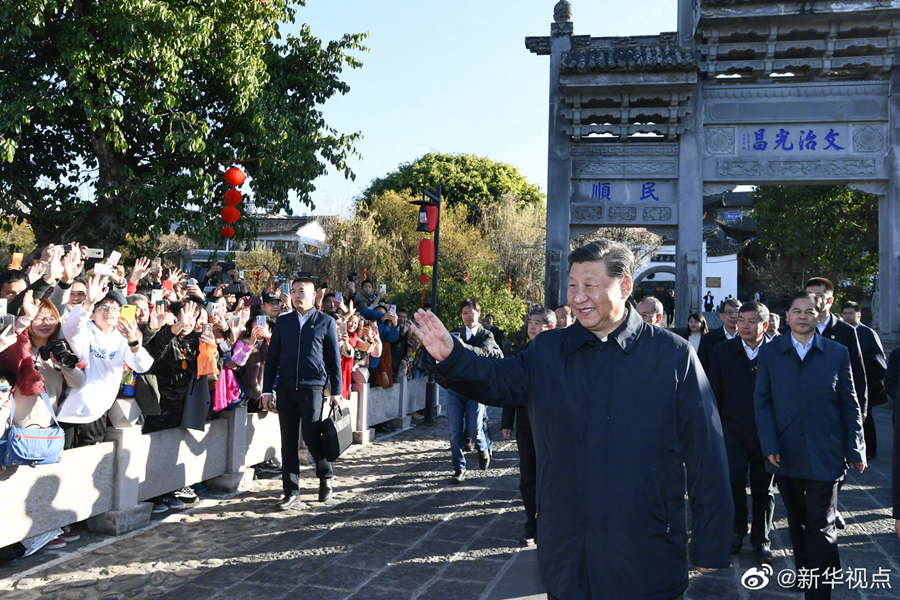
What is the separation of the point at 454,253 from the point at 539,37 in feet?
56.0

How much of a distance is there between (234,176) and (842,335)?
9582mm

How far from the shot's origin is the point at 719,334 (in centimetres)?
602

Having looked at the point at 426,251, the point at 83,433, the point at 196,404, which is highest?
the point at 426,251

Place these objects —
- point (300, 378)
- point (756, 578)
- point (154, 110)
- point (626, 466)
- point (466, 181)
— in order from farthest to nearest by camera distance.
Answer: point (466, 181) → point (154, 110) → point (300, 378) → point (756, 578) → point (626, 466)

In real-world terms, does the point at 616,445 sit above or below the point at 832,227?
below

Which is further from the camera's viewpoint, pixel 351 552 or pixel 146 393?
pixel 146 393

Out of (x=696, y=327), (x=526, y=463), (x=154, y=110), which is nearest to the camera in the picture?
(x=526, y=463)

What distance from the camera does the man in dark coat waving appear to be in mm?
2293

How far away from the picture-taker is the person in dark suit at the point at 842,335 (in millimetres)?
5820

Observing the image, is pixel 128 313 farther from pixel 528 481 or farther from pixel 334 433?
pixel 528 481

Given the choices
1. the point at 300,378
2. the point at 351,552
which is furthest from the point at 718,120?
the point at 351,552

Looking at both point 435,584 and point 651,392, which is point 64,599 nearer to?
point 435,584

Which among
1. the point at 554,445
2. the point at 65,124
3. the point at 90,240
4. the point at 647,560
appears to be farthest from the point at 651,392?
the point at 65,124

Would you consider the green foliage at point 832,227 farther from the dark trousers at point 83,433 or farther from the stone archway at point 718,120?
the dark trousers at point 83,433
